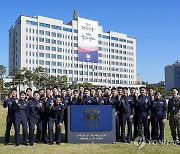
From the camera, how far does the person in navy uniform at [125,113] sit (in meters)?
10.6

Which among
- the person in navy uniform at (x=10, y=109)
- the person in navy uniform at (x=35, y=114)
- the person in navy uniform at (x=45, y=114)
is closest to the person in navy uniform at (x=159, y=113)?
the person in navy uniform at (x=45, y=114)

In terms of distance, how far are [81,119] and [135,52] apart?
367ft

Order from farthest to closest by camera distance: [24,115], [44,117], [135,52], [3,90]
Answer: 1. [135,52]
2. [3,90]
3. [44,117]
4. [24,115]

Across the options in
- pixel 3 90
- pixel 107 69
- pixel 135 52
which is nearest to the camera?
pixel 3 90

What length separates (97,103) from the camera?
10.8 m

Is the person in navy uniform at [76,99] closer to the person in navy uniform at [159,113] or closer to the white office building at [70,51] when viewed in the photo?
the person in navy uniform at [159,113]

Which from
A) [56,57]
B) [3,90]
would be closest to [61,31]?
[56,57]

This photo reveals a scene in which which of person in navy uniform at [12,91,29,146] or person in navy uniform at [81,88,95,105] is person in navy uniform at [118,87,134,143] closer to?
person in navy uniform at [81,88,95,105]

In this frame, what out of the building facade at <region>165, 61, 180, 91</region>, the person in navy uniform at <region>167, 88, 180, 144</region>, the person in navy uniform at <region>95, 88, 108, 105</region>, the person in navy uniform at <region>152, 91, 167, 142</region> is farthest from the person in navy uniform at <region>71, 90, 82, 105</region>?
the building facade at <region>165, 61, 180, 91</region>

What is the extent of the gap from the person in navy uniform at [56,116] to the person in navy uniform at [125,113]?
208 centimetres

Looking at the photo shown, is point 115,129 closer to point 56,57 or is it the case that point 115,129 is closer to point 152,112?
point 152,112

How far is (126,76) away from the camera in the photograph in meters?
113

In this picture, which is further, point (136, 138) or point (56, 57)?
point (56, 57)

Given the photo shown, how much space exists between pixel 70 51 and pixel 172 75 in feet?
203
